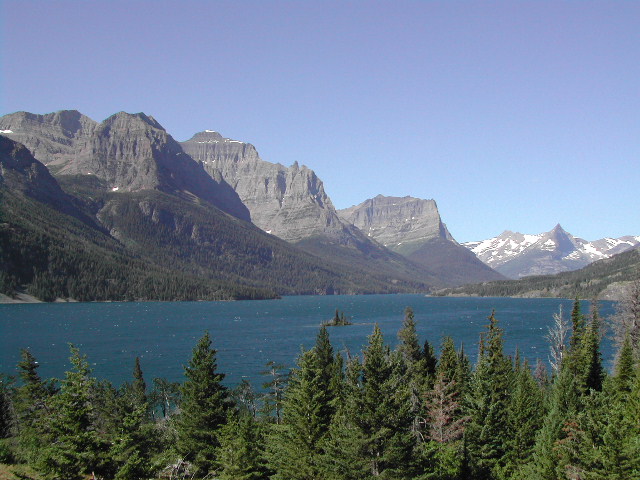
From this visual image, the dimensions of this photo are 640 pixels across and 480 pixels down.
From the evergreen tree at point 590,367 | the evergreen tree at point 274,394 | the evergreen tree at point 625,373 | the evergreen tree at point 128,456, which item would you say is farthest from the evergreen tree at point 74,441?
the evergreen tree at point 590,367

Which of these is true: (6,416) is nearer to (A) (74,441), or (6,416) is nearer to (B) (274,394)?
(B) (274,394)

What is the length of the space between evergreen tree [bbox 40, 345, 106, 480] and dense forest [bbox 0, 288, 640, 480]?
0.06 m

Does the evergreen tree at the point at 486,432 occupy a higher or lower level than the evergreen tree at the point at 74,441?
lower

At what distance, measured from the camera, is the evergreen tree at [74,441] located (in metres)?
30.6

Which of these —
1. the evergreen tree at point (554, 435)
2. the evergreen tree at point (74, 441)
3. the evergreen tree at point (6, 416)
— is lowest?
the evergreen tree at point (6, 416)

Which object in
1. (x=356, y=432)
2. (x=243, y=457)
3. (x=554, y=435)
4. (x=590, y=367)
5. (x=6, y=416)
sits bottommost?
(x=6, y=416)

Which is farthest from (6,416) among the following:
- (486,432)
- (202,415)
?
(486,432)

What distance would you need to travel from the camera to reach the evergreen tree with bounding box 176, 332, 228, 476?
52.0 m

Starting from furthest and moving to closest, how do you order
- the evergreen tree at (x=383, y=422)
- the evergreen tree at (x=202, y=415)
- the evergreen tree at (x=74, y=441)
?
the evergreen tree at (x=202, y=415), the evergreen tree at (x=383, y=422), the evergreen tree at (x=74, y=441)

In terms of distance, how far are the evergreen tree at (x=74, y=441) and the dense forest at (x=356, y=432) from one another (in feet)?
0.20

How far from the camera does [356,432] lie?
36.4m

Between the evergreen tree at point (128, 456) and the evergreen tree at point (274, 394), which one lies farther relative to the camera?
the evergreen tree at point (274, 394)

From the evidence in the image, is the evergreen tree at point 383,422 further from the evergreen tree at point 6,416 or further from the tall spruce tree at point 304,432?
the evergreen tree at point 6,416

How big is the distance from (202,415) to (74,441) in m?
22.7
